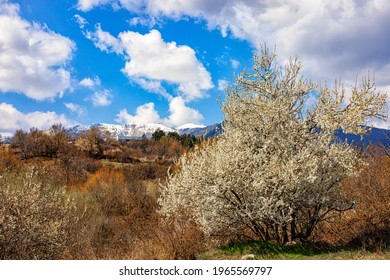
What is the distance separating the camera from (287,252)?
41.4ft

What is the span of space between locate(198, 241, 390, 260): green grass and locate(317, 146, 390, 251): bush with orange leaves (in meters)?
0.85

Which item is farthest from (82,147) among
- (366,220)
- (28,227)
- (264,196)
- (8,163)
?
(264,196)

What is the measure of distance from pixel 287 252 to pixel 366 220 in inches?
208

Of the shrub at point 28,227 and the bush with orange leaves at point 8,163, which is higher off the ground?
the bush with orange leaves at point 8,163

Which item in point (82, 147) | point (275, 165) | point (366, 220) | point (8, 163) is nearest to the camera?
point (275, 165)

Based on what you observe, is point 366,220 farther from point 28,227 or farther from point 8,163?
point 8,163

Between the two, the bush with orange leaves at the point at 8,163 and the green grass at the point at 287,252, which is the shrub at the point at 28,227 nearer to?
the green grass at the point at 287,252

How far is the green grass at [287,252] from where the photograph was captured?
11594 millimetres

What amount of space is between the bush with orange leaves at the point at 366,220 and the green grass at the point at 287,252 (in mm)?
851

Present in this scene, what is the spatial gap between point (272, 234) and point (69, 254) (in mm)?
8812

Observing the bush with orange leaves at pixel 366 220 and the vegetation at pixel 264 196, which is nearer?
the vegetation at pixel 264 196

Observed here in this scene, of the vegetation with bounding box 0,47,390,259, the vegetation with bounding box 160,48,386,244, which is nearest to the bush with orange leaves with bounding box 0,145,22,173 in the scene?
the vegetation with bounding box 0,47,390,259

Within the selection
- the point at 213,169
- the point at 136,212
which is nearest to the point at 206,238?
the point at 213,169

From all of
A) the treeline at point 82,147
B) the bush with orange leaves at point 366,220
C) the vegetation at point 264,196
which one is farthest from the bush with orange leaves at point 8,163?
the treeline at point 82,147
